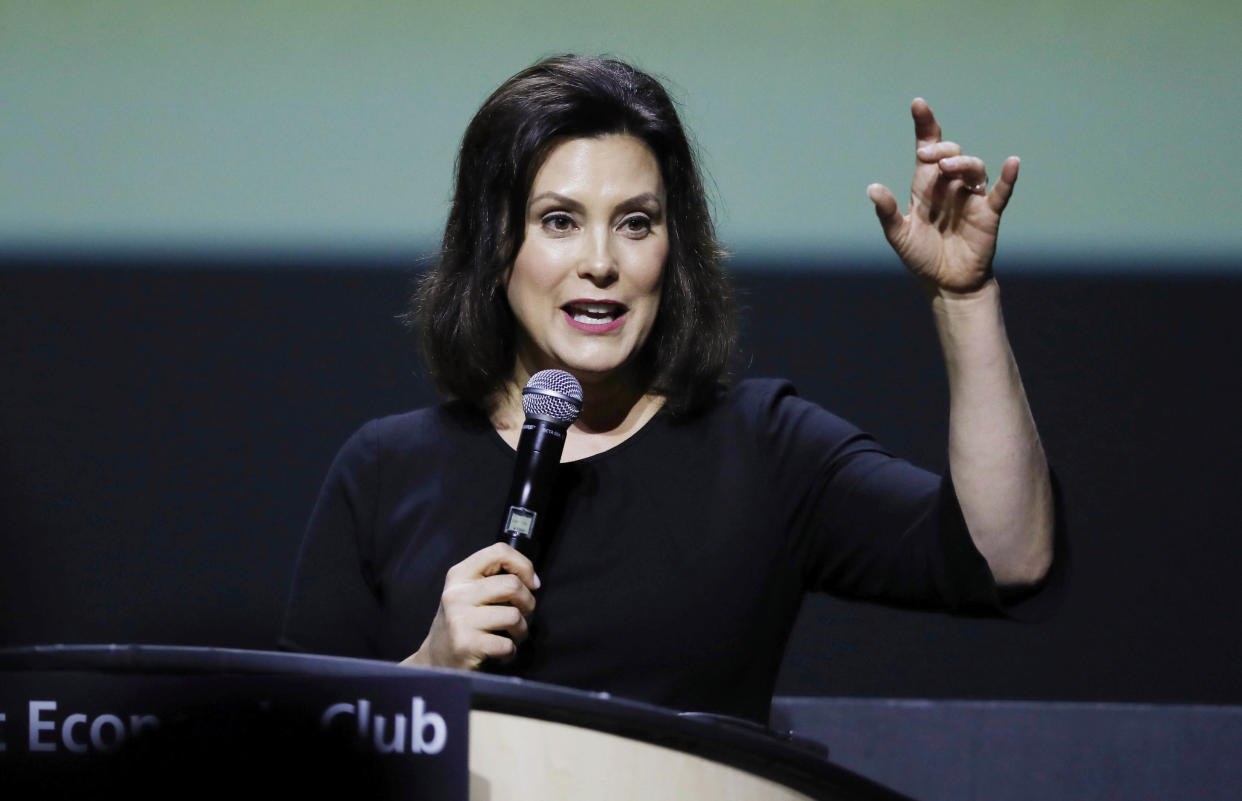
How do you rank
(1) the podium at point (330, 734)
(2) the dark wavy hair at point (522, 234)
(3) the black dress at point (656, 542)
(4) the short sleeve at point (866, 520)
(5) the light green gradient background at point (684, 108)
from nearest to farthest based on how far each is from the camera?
(1) the podium at point (330, 734) < (4) the short sleeve at point (866, 520) < (3) the black dress at point (656, 542) < (2) the dark wavy hair at point (522, 234) < (5) the light green gradient background at point (684, 108)

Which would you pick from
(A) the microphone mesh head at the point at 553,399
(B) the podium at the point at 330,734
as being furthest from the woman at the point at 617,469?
(B) the podium at the point at 330,734

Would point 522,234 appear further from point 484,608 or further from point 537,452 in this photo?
point 484,608

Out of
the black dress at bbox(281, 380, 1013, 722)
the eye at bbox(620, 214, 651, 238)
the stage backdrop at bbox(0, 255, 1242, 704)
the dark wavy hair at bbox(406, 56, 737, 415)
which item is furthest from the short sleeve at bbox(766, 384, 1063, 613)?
the stage backdrop at bbox(0, 255, 1242, 704)

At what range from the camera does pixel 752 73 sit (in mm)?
2334

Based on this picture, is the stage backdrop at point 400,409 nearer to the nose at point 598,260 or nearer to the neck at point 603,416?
the neck at point 603,416

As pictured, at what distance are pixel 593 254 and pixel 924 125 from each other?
1.36 ft

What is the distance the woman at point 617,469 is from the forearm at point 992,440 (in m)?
0.01

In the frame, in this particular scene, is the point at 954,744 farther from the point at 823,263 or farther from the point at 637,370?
the point at 637,370

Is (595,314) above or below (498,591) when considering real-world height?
above

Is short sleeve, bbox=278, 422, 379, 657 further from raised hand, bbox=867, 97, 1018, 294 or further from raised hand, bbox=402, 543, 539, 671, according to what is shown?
raised hand, bbox=867, 97, 1018, 294

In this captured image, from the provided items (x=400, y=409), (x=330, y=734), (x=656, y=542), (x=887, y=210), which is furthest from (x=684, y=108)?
(x=330, y=734)

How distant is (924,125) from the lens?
127cm

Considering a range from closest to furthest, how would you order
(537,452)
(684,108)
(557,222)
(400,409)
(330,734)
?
(330,734) → (537,452) → (557,222) → (684,108) → (400,409)

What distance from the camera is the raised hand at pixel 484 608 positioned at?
47.8 inches
